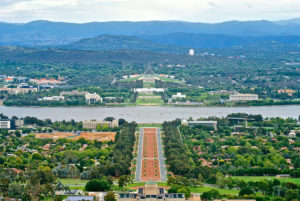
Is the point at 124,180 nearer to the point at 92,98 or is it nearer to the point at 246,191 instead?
the point at 246,191

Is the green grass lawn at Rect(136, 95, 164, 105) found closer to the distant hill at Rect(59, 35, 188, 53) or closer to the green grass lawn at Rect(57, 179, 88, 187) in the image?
the green grass lawn at Rect(57, 179, 88, 187)

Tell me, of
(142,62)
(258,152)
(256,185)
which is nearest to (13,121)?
(258,152)

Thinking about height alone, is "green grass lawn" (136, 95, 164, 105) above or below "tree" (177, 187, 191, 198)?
above

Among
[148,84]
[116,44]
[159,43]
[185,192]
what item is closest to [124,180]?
[185,192]

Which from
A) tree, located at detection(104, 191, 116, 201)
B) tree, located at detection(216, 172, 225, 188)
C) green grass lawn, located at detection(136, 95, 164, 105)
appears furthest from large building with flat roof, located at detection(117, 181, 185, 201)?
green grass lawn, located at detection(136, 95, 164, 105)

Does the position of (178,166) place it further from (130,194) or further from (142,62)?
(142,62)
